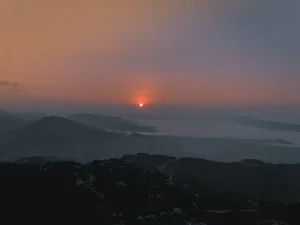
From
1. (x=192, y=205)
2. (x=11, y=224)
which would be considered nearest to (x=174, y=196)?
(x=192, y=205)

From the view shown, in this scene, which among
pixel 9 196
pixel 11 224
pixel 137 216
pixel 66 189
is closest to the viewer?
pixel 11 224

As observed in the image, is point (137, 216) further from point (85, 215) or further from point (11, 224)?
point (11, 224)

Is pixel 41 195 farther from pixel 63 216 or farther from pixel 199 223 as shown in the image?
pixel 199 223

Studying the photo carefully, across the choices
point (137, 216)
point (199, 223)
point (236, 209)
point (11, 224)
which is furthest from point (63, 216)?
point (236, 209)

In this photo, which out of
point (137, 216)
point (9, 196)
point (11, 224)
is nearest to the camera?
point (11, 224)

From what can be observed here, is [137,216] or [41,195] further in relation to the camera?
[41,195]

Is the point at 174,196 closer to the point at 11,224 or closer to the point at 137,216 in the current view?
the point at 137,216

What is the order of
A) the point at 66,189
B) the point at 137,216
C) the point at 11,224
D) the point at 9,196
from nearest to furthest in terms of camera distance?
the point at 11,224
the point at 137,216
the point at 9,196
the point at 66,189

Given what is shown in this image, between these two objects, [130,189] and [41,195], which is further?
[130,189]
